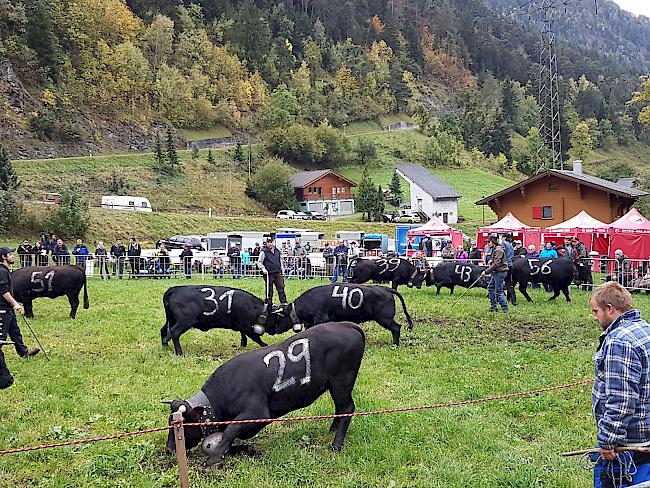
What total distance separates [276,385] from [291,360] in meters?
0.31

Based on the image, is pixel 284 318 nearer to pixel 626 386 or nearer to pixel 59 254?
pixel 626 386

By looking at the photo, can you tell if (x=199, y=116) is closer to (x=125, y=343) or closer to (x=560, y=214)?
(x=560, y=214)

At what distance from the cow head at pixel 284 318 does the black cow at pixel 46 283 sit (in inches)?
257

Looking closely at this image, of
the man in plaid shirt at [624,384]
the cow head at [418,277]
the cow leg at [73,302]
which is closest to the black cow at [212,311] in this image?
the cow leg at [73,302]

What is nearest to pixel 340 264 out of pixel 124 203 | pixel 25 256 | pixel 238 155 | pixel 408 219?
pixel 25 256

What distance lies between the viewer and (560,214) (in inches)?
1507

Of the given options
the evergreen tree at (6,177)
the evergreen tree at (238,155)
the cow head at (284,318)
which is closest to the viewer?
the cow head at (284,318)

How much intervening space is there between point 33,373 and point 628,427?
862 centimetres

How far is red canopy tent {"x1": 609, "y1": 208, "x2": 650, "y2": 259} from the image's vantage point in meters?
27.1

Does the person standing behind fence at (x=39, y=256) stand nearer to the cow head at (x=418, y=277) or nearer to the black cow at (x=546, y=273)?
the cow head at (x=418, y=277)

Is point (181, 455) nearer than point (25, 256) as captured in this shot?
Yes

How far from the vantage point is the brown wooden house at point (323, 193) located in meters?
68.0

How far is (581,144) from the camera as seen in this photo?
110 m

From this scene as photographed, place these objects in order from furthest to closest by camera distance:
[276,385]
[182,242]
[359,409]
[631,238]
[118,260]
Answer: [182,242]
[631,238]
[118,260]
[359,409]
[276,385]
